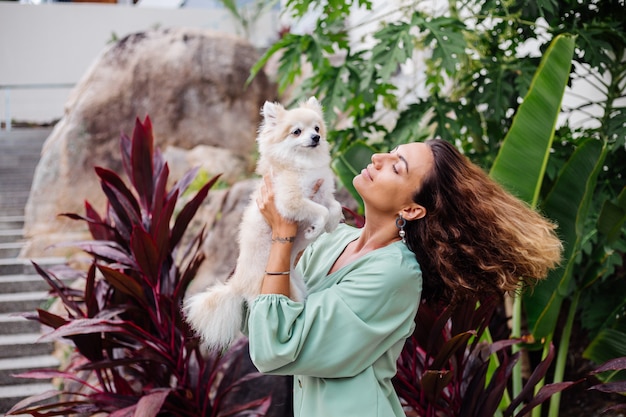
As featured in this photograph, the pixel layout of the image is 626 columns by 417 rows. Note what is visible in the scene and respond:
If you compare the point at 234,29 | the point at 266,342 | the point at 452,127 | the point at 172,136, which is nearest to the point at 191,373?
the point at 266,342

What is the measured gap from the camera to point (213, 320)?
173cm

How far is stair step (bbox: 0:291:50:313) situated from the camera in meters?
6.02

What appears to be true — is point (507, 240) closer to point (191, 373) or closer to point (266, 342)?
point (266, 342)

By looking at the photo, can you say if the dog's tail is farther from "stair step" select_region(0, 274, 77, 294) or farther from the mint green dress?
"stair step" select_region(0, 274, 77, 294)

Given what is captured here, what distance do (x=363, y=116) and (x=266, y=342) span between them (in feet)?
8.18

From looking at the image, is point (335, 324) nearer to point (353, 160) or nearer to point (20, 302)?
point (353, 160)

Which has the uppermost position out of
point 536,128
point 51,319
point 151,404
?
point 536,128

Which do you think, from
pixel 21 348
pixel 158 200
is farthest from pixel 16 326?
pixel 158 200

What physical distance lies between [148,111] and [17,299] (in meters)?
2.44

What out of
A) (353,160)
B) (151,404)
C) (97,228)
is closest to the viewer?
(151,404)

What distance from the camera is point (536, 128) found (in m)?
2.82

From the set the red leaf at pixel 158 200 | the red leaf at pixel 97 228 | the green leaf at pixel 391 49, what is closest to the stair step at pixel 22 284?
the red leaf at pixel 97 228

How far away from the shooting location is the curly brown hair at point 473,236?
173 cm

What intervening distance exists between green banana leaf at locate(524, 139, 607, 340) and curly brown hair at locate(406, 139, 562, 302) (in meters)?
1.11
